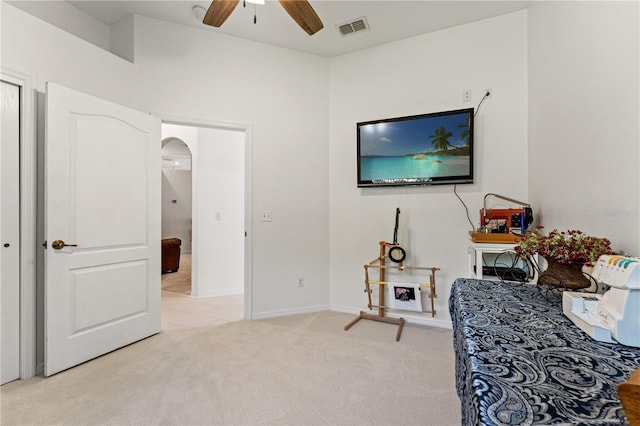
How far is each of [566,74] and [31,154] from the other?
3.52 metres

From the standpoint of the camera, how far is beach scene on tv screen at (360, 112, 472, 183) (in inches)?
112

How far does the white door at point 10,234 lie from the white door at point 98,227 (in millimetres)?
173

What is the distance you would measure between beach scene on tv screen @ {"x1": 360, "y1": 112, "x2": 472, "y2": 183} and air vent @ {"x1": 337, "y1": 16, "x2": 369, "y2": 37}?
912mm

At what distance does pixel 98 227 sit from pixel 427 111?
311 cm

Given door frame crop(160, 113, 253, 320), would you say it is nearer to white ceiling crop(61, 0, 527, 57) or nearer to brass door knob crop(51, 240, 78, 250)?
white ceiling crop(61, 0, 527, 57)

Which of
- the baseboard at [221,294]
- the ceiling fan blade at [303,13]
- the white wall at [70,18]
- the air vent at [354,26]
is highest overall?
the air vent at [354,26]

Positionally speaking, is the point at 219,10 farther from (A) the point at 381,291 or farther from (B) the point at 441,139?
(A) the point at 381,291

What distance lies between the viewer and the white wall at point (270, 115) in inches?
115

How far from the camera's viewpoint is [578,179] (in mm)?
A: 1670

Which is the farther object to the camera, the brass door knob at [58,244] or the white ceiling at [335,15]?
the white ceiling at [335,15]

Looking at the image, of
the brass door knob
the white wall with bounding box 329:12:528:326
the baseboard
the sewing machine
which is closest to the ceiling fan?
the white wall with bounding box 329:12:528:326

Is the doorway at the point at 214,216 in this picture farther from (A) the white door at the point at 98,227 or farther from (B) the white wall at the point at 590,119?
(B) the white wall at the point at 590,119

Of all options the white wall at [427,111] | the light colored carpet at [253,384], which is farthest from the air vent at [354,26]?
the light colored carpet at [253,384]

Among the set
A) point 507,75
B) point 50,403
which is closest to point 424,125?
point 507,75
